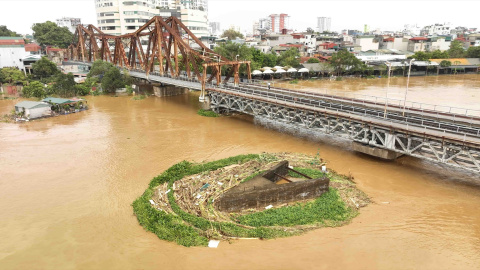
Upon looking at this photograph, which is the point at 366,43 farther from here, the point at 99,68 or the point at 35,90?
the point at 35,90

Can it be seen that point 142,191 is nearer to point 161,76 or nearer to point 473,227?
point 473,227

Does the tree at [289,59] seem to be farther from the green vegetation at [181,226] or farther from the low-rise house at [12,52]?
the green vegetation at [181,226]

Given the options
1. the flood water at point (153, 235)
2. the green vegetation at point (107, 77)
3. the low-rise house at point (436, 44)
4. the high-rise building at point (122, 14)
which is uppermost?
the high-rise building at point (122, 14)

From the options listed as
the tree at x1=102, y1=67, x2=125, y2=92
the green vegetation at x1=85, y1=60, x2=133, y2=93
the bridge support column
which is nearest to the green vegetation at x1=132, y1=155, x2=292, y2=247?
the bridge support column

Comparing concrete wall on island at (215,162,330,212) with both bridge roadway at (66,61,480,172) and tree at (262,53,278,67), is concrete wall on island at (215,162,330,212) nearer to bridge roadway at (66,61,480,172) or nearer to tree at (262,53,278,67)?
bridge roadway at (66,61,480,172)

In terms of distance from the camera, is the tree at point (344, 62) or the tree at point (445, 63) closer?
the tree at point (344, 62)

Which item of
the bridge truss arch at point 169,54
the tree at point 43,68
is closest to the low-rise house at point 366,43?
the bridge truss arch at point 169,54
